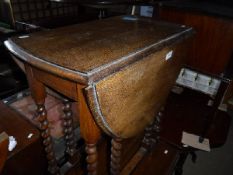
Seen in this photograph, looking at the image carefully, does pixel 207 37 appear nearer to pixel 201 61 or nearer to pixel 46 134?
pixel 201 61

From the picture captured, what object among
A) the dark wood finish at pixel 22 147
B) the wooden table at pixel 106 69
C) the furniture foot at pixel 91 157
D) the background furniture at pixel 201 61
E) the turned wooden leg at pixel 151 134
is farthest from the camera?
the background furniture at pixel 201 61

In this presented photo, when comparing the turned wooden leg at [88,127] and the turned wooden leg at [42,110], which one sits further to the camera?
the turned wooden leg at [42,110]

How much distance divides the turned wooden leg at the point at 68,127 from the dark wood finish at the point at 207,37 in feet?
3.49

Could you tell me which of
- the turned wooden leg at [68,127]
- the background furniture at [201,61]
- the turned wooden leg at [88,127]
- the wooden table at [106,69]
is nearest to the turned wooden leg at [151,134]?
the background furniture at [201,61]

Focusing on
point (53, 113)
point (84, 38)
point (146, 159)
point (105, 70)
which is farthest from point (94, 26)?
point (146, 159)

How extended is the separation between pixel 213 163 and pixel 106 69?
59.2 inches

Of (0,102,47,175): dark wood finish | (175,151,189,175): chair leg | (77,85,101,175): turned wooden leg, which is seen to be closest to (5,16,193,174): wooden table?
(77,85,101,175): turned wooden leg

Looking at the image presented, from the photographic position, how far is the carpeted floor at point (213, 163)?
161cm

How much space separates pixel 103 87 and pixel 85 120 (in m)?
0.17

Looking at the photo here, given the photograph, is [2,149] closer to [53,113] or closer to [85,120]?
[85,120]

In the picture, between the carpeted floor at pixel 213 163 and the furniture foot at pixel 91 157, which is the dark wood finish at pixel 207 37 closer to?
the carpeted floor at pixel 213 163

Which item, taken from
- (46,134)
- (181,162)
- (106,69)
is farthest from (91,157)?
(181,162)

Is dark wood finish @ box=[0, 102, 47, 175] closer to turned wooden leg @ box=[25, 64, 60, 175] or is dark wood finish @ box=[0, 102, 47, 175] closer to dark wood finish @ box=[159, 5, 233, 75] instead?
turned wooden leg @ box=[25, 64, 60, 175]

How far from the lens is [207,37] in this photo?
1635 millimetres
